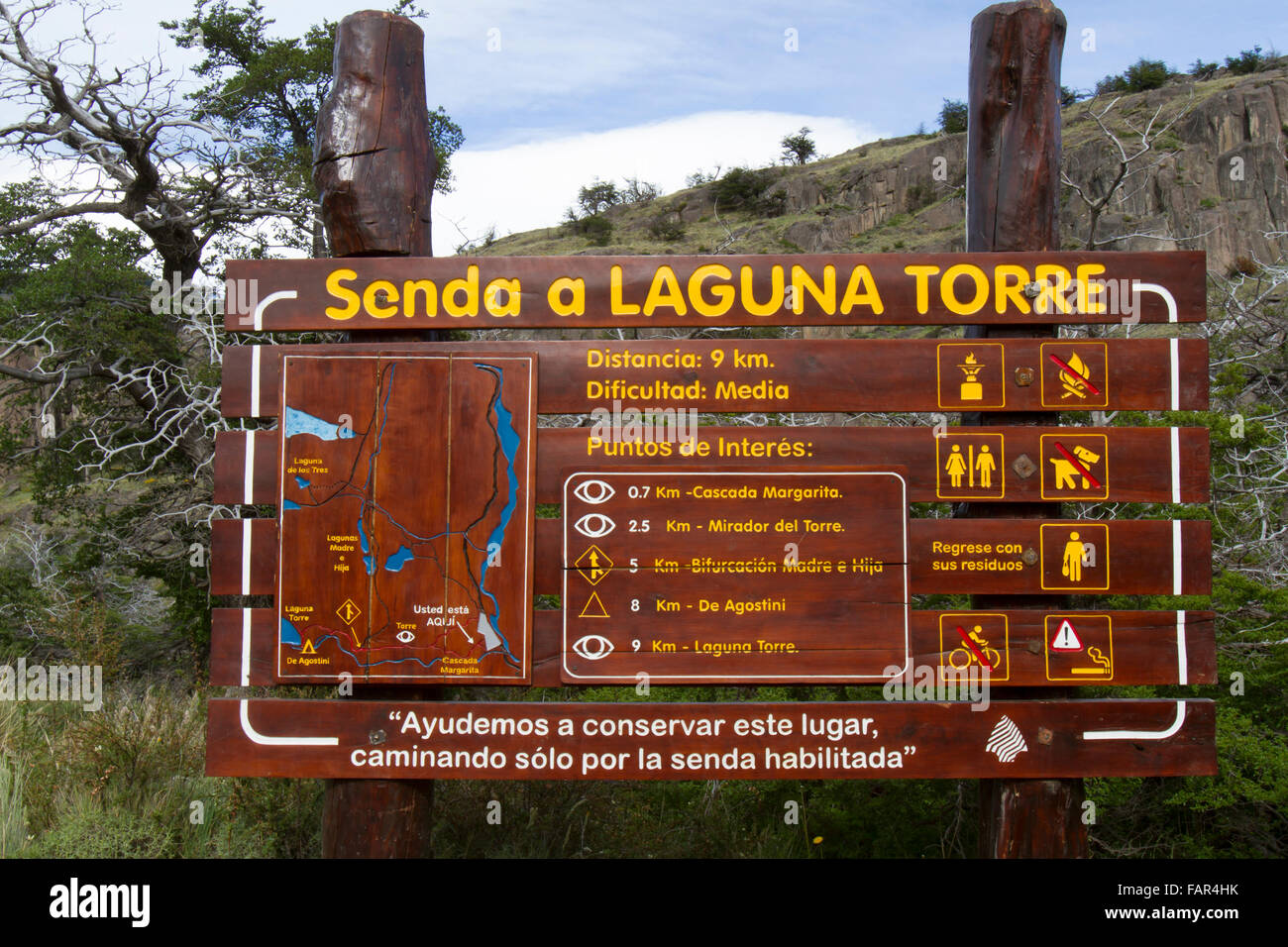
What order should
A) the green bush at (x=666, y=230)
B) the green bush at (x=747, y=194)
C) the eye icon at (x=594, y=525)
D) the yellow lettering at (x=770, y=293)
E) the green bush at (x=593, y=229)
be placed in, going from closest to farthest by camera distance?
the eye icon at (x=594, y=525) → the yellow lettering at (x=770, y=293) → the green bush at (x=666, y=230) → the green bush at (x=593, y=229) → the green bush at (x=747, y=194)

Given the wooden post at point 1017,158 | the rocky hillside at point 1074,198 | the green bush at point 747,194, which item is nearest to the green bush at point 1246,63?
the rocky hillside at point 1074,198

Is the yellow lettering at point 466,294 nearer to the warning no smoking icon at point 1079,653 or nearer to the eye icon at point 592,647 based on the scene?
the eye icon at point 592,647

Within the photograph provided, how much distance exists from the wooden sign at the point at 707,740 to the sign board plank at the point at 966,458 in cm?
91

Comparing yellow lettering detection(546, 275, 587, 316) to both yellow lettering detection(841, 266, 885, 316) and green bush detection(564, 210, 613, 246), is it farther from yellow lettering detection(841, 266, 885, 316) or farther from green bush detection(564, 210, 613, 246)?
green bush detection(564, 210, 613, 246)

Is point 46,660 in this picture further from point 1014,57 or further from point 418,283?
point 1014,57

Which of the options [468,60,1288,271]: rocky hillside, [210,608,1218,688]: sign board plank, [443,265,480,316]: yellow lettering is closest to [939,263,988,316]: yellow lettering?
[210,608,1218,688]: sign board plank

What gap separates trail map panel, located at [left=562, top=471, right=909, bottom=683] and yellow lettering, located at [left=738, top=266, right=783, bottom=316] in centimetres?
74

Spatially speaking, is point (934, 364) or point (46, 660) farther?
point (46, 660)

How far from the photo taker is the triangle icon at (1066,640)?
4020 millimetres

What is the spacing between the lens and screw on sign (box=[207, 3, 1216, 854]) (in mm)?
3969

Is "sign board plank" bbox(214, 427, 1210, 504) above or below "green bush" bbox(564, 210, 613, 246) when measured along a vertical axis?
below

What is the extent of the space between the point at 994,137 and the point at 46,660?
10708 mm

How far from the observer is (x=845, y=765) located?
12.8 ft

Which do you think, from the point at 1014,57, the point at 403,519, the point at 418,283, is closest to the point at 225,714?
the point at 403,519
